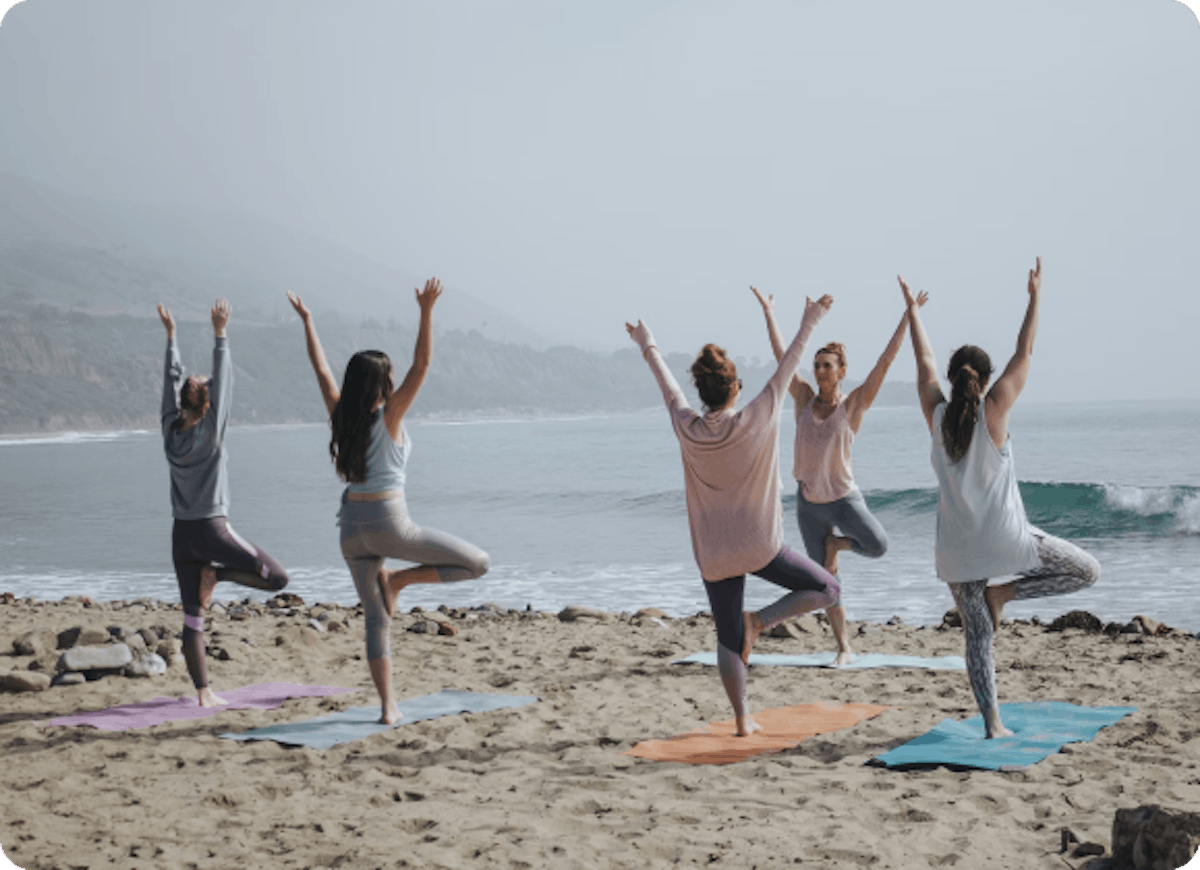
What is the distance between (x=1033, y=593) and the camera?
16.4 feet

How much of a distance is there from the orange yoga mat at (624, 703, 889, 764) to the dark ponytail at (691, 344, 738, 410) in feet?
5.42

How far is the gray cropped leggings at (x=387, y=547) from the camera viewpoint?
5.33m

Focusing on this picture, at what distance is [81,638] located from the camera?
24.7 ft

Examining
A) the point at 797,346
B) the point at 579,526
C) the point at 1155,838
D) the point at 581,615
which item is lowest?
the point at 579,526

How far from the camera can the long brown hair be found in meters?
5.25

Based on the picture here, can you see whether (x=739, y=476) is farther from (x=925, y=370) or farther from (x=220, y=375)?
(x=220, y=375)

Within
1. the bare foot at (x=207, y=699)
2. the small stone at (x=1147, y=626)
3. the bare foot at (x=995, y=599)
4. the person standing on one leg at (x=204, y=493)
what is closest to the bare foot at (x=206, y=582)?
the person standing on one leg at (x=204, y=493)

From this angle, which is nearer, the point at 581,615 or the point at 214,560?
the point at 214,560

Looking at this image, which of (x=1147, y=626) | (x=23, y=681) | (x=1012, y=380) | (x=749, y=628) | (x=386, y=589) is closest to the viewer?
(x=1012, y=380)

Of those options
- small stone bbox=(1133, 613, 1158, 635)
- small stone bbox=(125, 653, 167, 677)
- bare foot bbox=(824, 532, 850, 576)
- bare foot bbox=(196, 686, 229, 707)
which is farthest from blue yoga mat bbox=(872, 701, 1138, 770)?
small stone bbox=(125, 653, 167, 677)

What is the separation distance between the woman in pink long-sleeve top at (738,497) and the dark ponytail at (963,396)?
666mm

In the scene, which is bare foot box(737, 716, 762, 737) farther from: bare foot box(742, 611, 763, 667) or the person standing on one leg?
the person standing on one leg

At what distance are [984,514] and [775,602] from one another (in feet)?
3.46

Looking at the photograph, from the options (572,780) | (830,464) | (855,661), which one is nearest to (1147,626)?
(855,661)
